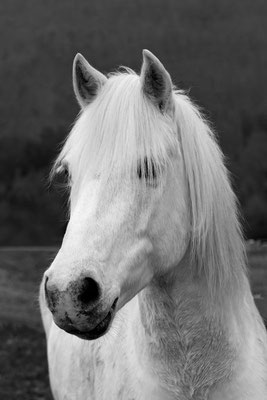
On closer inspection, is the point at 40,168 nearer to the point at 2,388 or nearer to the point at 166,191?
the point at 2,388

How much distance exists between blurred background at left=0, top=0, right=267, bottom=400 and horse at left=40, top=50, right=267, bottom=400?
7.77 feet

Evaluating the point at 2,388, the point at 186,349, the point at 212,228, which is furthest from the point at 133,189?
the point at 2,388

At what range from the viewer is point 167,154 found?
241 cm

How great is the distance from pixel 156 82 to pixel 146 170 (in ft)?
0.91

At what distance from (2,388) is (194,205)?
→ 3.10 metres

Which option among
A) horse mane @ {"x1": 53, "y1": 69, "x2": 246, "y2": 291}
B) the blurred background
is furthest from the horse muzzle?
the blurred background

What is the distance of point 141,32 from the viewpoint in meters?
5.36

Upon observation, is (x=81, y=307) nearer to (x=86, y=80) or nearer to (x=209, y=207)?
(x=209, y=207)

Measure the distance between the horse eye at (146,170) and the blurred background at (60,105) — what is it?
2.71 m

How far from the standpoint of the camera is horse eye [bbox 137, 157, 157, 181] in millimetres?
2318

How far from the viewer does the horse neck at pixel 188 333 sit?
99.5 inches

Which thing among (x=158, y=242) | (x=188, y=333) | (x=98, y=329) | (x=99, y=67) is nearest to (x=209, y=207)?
(x=158, y=242)

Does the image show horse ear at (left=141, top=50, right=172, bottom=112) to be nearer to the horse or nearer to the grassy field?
the horse

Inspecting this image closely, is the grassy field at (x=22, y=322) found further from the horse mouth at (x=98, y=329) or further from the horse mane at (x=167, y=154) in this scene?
the horse mouth at (x=98, y=329)
